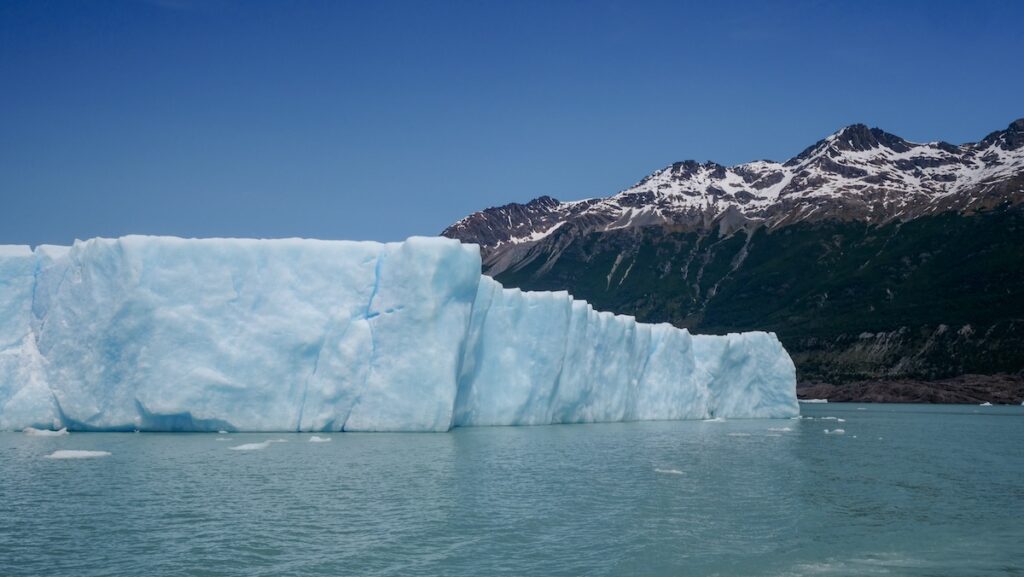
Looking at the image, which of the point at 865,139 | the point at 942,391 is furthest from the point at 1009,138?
the point at 942,391

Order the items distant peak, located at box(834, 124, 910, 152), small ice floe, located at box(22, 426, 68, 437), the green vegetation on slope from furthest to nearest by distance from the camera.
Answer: distant peak, located at box(834, 124, 910, 152)
the green vegetation on slope
small ice floe, located at box(22, 426, 68, 437)

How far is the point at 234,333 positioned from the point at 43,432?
5.60m

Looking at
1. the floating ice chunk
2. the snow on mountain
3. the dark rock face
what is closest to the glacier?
the floating ice chunk

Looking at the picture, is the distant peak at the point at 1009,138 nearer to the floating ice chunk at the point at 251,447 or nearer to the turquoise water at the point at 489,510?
the turquoise water at the point at 489,510

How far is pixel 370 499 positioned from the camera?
1355 cm

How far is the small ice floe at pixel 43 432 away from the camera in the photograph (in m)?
22.8

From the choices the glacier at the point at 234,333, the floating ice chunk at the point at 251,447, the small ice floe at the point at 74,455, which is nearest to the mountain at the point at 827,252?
the glacier at the point at 234,333

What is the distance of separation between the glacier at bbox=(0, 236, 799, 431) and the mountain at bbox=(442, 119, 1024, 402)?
60.8 metres

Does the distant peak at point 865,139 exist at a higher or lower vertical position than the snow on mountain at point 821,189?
higher

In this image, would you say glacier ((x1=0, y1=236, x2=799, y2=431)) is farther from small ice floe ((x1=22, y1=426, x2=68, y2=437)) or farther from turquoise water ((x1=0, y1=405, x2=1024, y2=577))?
turquoise water ((x1=0, y1=405, x2=1024, y2=577))

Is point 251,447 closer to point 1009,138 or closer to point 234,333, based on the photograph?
point 234,333

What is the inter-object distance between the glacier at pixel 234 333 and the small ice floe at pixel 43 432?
221mm

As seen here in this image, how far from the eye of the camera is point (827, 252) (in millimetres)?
117500

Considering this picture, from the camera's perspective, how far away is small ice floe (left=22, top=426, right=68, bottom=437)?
2278cm
